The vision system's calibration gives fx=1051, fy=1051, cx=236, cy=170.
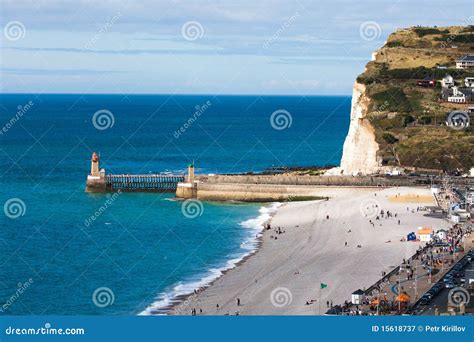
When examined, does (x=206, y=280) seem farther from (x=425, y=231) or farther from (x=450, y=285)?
(x=425, y=231)

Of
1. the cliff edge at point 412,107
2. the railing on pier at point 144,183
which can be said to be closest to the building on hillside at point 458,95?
the cliff edge at point 412,107

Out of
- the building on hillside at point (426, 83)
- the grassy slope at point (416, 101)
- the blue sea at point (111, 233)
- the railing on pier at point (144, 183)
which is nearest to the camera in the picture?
the blue sea at point (111, 233)

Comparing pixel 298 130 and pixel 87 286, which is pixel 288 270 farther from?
pixel 298 130

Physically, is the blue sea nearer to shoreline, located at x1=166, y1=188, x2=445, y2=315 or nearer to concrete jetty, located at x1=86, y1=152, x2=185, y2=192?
shoreline, located at x1=166, y1=188, x2=445, y2=315

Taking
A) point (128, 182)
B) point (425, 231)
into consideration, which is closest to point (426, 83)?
point (128, 182)

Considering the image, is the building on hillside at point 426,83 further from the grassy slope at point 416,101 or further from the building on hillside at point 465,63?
the building on hillside at point 465,63
